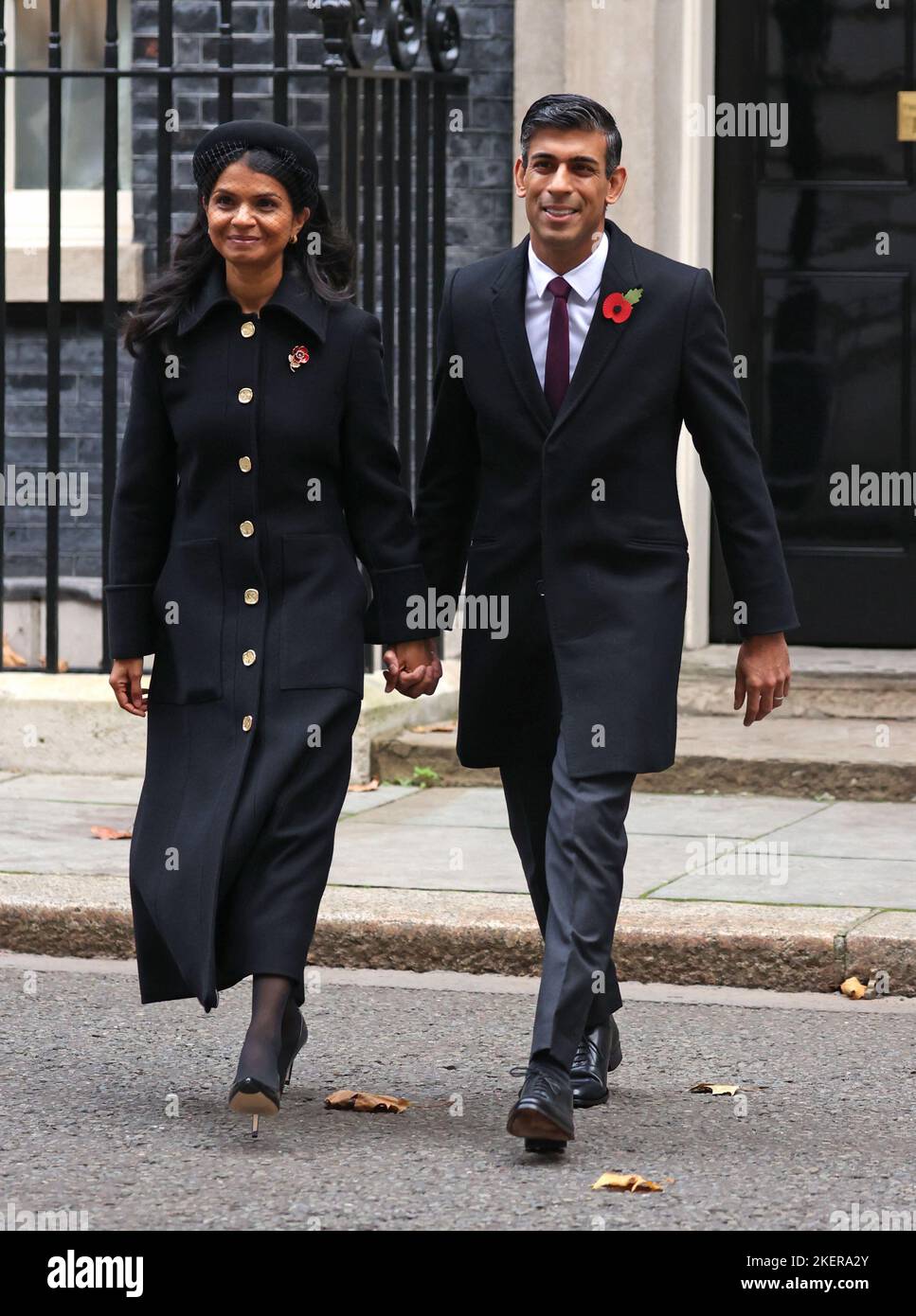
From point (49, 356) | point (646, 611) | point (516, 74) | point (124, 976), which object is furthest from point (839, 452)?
point (646, 611)

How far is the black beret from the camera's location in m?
4.77

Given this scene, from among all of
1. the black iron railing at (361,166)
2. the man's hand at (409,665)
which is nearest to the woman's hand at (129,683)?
the man's hand at (409,665)

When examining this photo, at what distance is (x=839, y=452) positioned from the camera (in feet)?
30.3

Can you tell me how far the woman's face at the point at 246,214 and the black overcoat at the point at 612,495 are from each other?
15.7 inches

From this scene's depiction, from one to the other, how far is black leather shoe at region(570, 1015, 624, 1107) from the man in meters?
0.02

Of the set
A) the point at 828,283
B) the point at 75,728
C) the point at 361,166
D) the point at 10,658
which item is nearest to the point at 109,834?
the point at 75,728

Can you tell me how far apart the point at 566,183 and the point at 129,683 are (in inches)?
52.4

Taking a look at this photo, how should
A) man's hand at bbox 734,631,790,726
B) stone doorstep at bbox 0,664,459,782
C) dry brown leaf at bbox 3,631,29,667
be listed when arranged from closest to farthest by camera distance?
man's hand at bbox 734,631,790,726 → stone doorstep at bbox 0,664,459,782 → dry brown leaf at bbox 3,631,29,667

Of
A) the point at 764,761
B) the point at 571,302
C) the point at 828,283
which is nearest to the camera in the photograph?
the point at 571,302

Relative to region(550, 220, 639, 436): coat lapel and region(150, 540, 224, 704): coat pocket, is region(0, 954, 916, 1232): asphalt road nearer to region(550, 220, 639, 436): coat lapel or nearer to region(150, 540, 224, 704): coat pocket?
region(150, 540, 224, 704): coat pocket

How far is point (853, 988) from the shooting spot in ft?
19.4

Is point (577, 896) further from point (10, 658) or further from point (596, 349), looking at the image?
point (10, 658)

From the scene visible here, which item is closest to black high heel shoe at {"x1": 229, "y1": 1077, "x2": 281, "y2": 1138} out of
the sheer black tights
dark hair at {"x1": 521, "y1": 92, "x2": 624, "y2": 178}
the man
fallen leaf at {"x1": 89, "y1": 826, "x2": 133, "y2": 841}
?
the sheer black tights

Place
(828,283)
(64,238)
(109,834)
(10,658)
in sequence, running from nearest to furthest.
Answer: (109,834) < (828,283) < (10,658) < (64,238)
